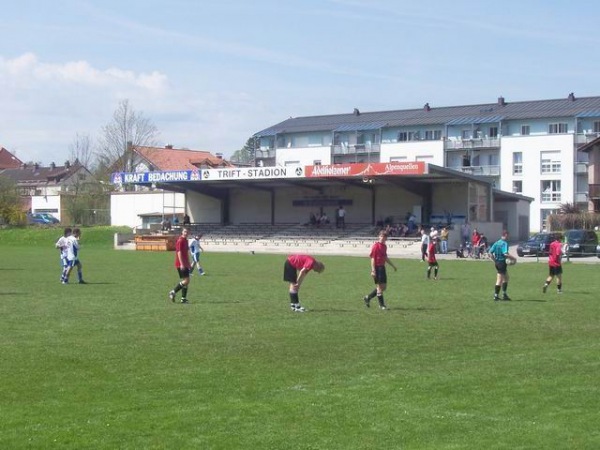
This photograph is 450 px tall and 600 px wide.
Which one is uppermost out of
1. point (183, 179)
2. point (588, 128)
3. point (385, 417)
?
point (588, 128)

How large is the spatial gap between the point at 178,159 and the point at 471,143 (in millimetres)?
39981

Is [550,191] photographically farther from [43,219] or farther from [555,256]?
[555,256]

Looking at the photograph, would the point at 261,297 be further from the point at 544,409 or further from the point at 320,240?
the point at 320,240

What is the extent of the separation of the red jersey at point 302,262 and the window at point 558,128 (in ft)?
241

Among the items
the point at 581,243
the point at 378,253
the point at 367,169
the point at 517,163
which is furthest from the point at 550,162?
the point at 378,253

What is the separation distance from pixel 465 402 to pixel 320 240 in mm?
55446

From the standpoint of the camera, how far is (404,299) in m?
23.9

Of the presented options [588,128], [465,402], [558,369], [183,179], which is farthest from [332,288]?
[588,128]

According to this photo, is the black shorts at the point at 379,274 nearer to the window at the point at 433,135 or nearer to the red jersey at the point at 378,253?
the red jersey at the point at 378,253

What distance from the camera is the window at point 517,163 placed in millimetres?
90194

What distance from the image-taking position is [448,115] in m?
97.4

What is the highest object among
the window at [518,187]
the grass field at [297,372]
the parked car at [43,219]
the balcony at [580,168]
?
the balcony at [580,168]

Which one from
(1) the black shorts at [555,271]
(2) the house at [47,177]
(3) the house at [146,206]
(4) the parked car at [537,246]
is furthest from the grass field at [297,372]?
(2) the house at [47,177]

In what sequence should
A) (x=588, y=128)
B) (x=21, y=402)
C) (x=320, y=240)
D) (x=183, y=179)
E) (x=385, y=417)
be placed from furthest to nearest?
1. (x=588, y=128)
2. (x=183, y=179)
3. (x=320, y=240)
4. (x=21, y=402)
5. (x=385, y=417)
